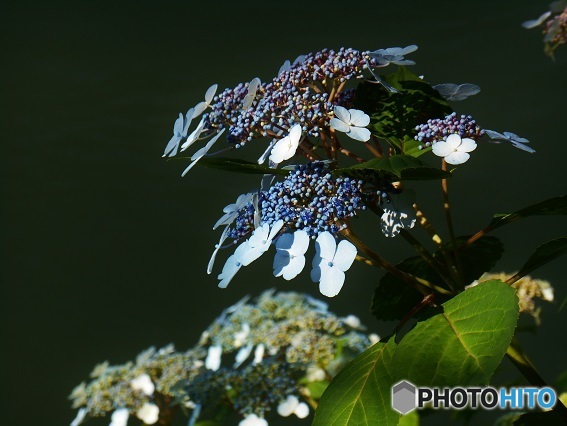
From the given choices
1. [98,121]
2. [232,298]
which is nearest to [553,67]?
[232,298]

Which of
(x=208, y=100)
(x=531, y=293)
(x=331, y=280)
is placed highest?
(x=208, y=100)

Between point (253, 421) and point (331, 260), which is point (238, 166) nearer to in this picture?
point (331, 260)

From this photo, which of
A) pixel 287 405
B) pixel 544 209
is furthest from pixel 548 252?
pixel 287 405

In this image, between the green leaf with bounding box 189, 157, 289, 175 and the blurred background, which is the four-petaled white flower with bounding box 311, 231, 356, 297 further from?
the blurred background

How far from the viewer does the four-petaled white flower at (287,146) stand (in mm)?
557

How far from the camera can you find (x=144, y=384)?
980mm

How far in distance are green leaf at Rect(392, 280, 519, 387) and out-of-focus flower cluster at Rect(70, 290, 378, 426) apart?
33 centimetres

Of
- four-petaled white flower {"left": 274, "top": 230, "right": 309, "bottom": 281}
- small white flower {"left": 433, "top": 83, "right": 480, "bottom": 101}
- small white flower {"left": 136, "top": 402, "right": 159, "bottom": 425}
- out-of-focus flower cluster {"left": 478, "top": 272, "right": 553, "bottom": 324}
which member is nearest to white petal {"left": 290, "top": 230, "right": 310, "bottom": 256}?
four-petaled white flower {"left": 274, "top": 230, "right": 309, "bottom": 281}

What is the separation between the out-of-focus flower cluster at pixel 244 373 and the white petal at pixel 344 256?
1.25 ft

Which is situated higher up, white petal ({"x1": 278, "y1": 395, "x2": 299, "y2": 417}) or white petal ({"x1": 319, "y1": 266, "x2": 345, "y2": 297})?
white petal ({"x1": 319, "y1": 266, "x2": 345, "y2": 297})

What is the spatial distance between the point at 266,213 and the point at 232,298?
4.96ft

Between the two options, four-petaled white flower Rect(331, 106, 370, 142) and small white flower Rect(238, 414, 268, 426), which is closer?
four-petaled white flower Rect(331, 106, 370, 142)

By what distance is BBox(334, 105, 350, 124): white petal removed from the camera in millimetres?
563

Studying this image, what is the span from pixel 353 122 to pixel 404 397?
224mm
